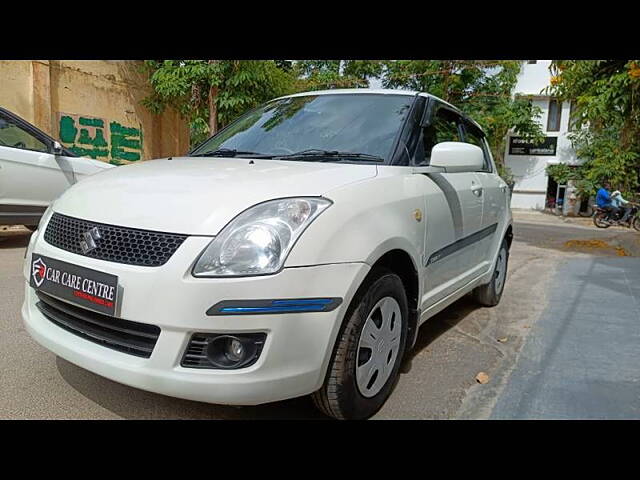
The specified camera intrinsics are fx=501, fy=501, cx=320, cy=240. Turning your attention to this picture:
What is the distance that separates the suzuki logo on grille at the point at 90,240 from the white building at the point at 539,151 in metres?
22.9

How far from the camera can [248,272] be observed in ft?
6.03

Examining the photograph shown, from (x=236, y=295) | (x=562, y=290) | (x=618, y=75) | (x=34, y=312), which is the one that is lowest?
(x=562, y=290)

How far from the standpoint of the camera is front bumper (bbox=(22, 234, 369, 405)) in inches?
71.1

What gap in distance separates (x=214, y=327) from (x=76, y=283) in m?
0.65

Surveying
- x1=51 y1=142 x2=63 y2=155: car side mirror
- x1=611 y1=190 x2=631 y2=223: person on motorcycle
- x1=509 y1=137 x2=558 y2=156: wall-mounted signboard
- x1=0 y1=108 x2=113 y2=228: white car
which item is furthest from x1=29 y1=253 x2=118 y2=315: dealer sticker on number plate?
x1=509 y1=137 x2=558 y2=156: wall-mounted signboard

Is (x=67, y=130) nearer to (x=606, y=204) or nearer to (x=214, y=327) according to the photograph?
(x=214, y=327)

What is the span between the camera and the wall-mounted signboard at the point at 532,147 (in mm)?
22469

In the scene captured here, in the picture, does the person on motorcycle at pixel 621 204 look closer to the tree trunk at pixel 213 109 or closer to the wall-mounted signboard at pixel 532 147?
the wall-mounted signboard at pixel 532 147

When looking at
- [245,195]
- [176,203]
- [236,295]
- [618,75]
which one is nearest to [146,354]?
[236,295]

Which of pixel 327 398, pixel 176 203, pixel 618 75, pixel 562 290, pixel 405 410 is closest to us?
pixel 176 203

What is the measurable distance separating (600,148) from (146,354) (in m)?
20.6

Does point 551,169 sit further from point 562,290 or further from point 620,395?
point 620,395

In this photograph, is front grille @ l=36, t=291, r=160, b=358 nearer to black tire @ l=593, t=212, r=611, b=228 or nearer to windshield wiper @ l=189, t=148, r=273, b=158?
windshield wiper @ l=189, t=148, r=273, b=158

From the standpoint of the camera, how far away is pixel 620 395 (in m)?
2.78
